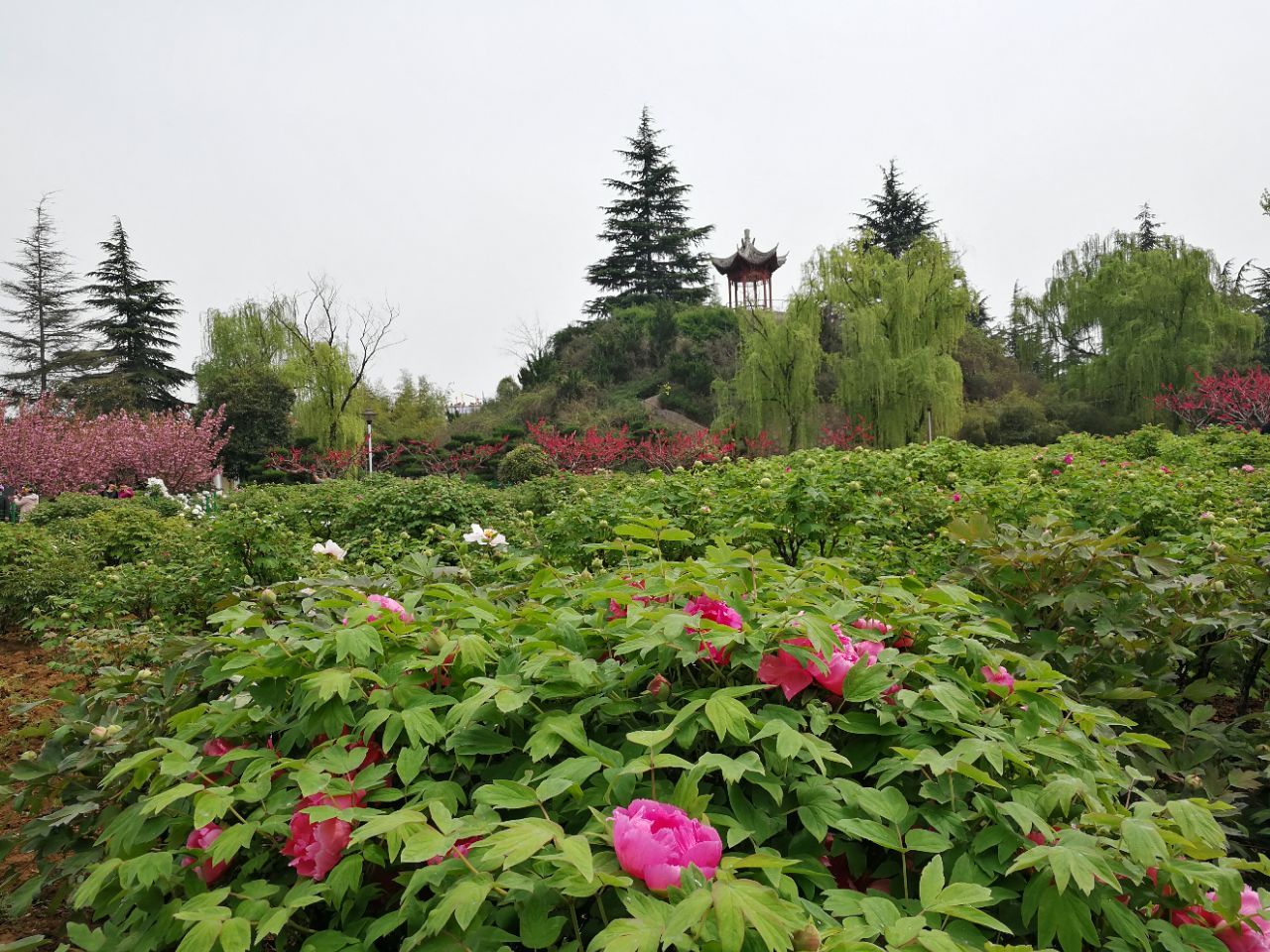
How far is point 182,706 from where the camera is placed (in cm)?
172

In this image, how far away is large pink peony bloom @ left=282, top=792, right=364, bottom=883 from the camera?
3.83ft

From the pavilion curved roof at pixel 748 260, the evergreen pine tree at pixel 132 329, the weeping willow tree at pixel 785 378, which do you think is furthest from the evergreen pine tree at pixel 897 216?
the evergreen pine tree at pixel 132 329

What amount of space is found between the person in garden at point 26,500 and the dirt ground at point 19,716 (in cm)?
846

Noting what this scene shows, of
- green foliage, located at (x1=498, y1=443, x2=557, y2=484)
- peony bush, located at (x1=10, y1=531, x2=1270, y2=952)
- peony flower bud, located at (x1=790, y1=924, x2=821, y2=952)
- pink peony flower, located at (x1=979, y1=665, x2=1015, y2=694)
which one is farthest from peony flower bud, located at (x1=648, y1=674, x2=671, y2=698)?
green foliage, located at (x1=498, y1=443, x2=557, y2=484)

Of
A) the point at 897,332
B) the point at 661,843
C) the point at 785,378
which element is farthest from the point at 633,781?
the point at 897,332

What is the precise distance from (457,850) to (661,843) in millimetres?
254

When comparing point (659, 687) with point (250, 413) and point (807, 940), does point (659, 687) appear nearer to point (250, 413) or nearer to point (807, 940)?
point (807, 940)

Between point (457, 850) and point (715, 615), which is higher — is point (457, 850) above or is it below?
below

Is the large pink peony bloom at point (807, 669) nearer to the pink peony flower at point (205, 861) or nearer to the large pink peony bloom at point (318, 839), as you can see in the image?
the large pink peony bloom at point (318, 839)

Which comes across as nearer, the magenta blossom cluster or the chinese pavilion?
the magenta blossom cluster

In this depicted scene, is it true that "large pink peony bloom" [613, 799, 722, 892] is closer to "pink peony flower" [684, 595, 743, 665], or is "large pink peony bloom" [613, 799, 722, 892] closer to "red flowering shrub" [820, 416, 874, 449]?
"pink peony flower" [684, 595, 743, 665]

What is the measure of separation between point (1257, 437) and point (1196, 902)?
9.52 metres

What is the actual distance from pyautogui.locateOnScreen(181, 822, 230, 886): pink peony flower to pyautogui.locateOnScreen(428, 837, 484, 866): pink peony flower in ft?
1.12

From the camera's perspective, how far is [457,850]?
41.0 inches
